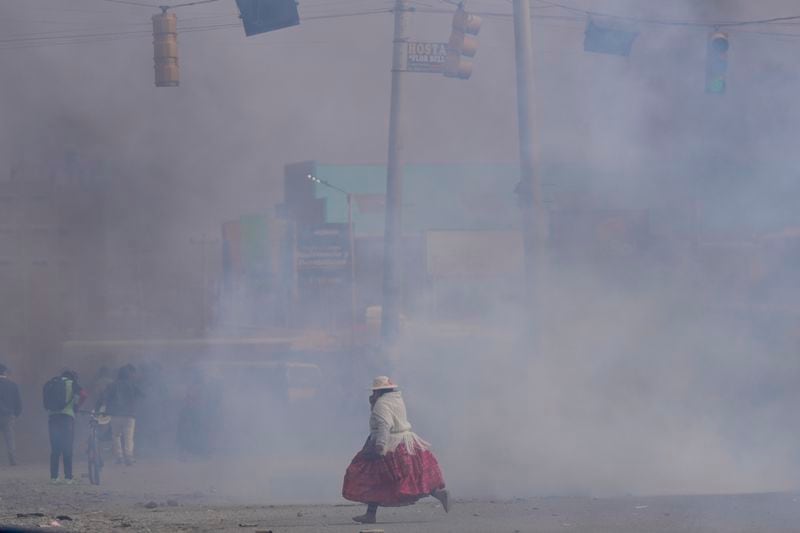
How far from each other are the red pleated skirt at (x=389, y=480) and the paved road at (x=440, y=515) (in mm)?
235

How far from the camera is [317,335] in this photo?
1733 centimetres

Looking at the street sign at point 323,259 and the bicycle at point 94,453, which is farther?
the street sign at point 323,259

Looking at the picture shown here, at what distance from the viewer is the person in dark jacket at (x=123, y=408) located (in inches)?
489

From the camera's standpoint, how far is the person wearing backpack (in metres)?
11.0

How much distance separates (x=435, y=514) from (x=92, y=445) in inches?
177

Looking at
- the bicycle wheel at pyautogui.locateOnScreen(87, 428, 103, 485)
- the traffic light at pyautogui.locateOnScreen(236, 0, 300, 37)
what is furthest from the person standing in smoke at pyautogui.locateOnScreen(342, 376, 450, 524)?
the bicycle wheel at pyautogui.locateOnScreen(87, 428, 103, 485)

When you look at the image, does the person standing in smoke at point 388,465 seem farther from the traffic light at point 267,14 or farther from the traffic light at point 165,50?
the traffic light at point 267,14

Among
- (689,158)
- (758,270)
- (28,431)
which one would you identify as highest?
(689,158)

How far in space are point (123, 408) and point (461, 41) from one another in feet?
17.9

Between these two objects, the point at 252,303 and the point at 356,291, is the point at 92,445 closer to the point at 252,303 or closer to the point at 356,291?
the point at 252,303

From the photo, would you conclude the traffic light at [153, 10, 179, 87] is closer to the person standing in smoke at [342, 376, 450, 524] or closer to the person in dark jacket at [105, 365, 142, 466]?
the person standing in smoke at [342, 376, 450, 524]

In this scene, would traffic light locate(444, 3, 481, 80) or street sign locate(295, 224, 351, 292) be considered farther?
street sign locate(295, 224, 351, 292)

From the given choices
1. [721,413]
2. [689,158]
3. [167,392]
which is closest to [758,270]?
[689,158]

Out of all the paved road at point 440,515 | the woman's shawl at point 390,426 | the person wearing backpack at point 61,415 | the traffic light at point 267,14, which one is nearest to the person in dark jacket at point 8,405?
the person wearing backpack at point 61,415
